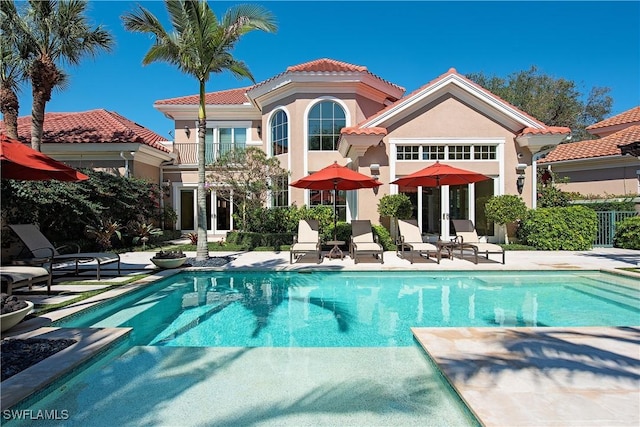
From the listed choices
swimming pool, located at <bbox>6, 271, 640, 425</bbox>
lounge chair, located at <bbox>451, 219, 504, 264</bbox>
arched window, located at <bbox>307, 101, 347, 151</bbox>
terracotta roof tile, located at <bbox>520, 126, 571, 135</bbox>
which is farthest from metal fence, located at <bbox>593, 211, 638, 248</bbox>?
arched window, located at <bbox>307, 101, 347, 151</bbox>

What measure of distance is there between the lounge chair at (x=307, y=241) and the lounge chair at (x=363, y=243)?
1.26 m

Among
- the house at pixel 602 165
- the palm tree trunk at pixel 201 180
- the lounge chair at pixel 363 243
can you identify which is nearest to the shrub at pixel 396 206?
the lounge chair at pixel 363 243

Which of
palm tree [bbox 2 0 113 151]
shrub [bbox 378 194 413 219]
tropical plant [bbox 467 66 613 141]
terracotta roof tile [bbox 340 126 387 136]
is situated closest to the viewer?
palm tree [bbox 2 0 113 151]

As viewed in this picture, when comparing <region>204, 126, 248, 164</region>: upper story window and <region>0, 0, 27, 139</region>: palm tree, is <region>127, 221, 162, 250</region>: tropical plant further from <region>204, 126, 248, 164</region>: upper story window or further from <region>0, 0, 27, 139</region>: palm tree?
<region>204, 126, 248, 164</region>: upper story window

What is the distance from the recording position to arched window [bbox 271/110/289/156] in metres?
18.7

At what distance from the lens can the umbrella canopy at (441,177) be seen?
11992 mm

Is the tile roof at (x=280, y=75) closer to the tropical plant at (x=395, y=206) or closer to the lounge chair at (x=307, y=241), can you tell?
the tropical plant at (x=395, y=206)

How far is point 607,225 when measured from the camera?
637 inches

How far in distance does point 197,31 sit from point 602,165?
2308cm

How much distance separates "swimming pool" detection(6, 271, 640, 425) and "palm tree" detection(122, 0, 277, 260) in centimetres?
539

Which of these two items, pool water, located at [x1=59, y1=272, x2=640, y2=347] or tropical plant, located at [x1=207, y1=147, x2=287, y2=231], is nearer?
pool water, located at [x1=59, y1=272, x2=640, y2=347]

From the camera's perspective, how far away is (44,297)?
7.02 m

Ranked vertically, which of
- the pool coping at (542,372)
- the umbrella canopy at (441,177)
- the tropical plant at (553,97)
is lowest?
the pool coping at (542,372)

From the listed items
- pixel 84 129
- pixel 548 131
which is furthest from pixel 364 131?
pixel 84 129
